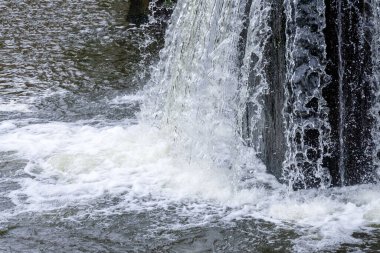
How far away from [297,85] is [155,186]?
→ 50.7 inches

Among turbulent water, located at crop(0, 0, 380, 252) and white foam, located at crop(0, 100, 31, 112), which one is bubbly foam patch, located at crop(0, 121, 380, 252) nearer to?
turbulent water, located at crop(0, 0, 380, 252)

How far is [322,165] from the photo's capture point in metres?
4.96

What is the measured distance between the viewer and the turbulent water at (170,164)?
4.49 m

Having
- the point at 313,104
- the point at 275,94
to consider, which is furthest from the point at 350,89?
the point at 275,94

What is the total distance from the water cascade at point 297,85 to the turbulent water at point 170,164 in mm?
23

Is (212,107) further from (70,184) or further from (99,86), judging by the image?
(99,86)

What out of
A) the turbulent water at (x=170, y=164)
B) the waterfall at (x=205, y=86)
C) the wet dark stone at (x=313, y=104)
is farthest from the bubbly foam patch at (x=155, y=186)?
the wet dark stone at (x=313, y=104)

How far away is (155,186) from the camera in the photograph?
5273mm

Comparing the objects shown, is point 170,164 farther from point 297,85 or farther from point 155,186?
point 297,85

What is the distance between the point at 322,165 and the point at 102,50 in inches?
187

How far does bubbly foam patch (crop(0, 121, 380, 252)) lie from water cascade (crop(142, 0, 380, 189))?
7.0 inches

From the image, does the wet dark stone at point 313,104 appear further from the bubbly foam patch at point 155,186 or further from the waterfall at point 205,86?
the waterfall at point 205,86

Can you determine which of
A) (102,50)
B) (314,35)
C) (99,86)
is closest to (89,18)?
(102,50)

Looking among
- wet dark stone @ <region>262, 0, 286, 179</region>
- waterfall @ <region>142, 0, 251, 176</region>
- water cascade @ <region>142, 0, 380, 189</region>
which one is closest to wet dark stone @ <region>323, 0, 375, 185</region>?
water cascade @ <region>142, 0, 380, 189</region>
